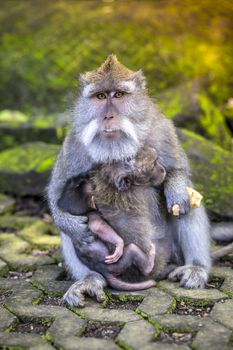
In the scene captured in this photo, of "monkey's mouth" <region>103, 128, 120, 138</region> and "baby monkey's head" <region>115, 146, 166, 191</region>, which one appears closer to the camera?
"monkey's mouth" <region>103, 128, 120, 138</region>

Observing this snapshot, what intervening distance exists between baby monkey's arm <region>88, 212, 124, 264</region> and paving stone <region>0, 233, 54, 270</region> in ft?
3.16

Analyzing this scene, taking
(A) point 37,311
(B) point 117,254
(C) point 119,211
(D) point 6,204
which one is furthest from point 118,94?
(D) point 6,204

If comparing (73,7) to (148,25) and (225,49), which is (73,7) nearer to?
(148,25)

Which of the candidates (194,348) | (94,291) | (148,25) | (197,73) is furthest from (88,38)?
(194,348)

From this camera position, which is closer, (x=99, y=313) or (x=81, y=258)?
(x=99, y=313)

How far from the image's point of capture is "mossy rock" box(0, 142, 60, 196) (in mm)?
6867

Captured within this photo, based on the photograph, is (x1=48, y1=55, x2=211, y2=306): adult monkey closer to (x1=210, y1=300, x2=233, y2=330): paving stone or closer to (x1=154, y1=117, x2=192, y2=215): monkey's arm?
(x1=154, y1=117, x2=192, y2=215): monkey's arm

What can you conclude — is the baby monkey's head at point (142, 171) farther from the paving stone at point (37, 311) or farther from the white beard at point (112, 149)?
the paving stone at point (37, 311)

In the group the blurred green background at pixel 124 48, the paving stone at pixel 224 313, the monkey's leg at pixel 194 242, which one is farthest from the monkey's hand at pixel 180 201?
the blurred green background at pixel 124 48

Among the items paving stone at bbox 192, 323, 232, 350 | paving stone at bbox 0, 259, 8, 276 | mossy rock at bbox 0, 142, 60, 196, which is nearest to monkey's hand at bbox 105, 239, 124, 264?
paving stone at bbox 192, 323, 232, 350

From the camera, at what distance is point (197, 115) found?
7324 millimetres

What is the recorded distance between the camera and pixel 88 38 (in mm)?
8664

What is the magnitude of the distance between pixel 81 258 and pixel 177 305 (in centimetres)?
85

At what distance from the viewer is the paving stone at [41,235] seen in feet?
19.0
